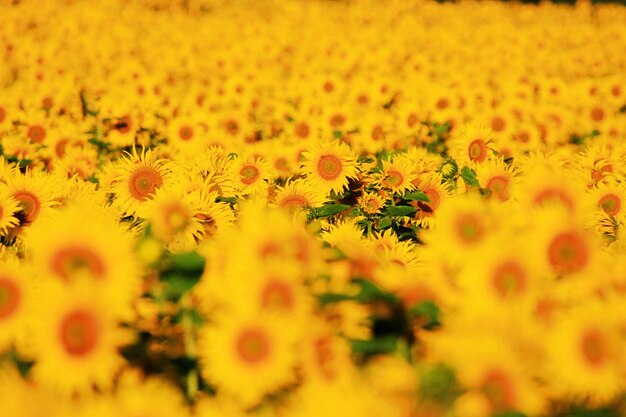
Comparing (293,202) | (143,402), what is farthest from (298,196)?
(143,402)

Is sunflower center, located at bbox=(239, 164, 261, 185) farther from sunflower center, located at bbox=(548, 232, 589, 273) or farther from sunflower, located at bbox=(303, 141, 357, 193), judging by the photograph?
sunflower center, located at bbox=(548, 232, 589, 273)

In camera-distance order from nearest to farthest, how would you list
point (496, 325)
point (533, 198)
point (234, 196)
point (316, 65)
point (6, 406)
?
point (6, 406) < point (496, 325) < point (533, 198) < point (234, 196) < point (316, 65)

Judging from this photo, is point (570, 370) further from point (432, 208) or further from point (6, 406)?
point (432, 208)

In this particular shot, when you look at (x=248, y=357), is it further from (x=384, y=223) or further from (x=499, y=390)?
(x=384, y=223)

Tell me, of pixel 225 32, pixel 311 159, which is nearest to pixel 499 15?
pixel 225 32

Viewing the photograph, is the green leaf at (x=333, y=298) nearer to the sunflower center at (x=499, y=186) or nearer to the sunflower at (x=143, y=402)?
the sunflower at (x=143, y=402)

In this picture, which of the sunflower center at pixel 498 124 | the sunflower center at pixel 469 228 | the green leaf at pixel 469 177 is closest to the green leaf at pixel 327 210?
the green leaf at pixel 469 177
